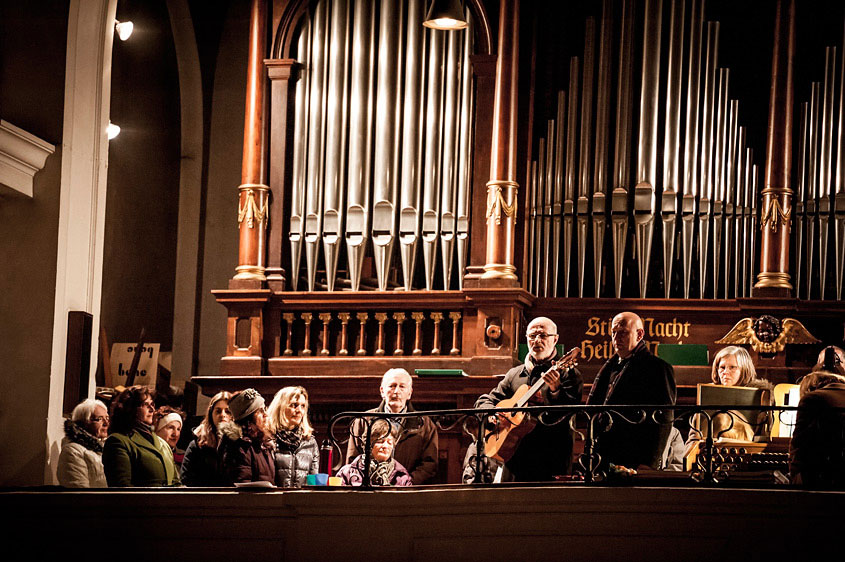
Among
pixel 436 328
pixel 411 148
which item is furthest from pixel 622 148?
pixel 436 328

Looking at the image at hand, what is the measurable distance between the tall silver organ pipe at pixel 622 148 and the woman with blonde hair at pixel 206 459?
14.3 feet

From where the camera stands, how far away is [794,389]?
990 cm

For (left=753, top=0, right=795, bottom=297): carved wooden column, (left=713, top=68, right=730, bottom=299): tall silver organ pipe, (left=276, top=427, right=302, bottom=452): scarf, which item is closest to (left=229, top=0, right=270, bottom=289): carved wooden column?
(left=276, top=427, right=302, bottom=452): scarf

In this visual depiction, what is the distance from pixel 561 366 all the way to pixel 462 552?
129 cm

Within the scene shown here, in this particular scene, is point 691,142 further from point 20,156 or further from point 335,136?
point 20,156

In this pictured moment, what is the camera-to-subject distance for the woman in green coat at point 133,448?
8898 mm

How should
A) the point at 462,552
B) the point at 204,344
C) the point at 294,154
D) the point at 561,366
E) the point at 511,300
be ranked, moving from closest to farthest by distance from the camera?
the point at 462,552 < the point at 561,366 < the point at 511,300 < the point at 294,154 < the point at 204,344

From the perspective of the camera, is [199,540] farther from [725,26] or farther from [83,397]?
[725,26]

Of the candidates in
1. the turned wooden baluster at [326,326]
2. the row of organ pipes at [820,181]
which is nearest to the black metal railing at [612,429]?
the turned wooden baluster at [326,326]

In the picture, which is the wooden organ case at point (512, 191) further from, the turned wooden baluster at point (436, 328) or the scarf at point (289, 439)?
the scarf at point (289, 439)

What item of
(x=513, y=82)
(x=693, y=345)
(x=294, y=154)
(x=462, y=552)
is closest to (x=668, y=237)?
(x=693, y=345)

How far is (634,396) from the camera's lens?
8.68 metres

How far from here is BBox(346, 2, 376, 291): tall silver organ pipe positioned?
12.2 m

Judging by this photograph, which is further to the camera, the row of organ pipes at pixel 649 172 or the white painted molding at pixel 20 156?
the row of organ pipes at pixel 649 172
